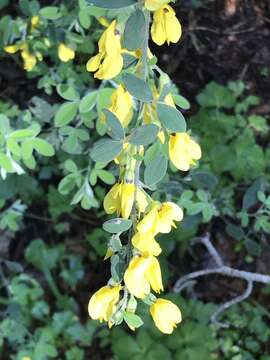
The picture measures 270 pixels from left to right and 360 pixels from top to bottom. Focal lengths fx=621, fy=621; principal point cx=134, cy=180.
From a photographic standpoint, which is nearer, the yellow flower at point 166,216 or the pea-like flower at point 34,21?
the yellow flower at point 166,216

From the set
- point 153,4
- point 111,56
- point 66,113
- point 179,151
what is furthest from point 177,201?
point 153,4

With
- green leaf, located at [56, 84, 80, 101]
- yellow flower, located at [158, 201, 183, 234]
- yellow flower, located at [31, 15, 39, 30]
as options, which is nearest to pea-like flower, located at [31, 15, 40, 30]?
yellow flower, located at [31, 15, 39, 30]

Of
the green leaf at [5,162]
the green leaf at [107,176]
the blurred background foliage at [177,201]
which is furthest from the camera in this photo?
the blurred background foliage at [177,201]

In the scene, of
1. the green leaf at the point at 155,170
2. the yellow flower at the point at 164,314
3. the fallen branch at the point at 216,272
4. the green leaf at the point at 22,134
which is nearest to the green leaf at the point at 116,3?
the green leaf at the point at 155,170

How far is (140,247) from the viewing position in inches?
42.4

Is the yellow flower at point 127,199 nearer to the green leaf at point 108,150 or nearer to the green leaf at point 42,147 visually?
the green leaf at point 108,150

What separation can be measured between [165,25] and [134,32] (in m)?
0.07

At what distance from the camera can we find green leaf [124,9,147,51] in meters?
1.06

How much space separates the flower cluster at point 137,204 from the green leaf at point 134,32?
26 mm

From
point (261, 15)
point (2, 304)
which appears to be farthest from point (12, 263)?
point (261, 15)

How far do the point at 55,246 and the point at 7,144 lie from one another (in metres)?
0.88

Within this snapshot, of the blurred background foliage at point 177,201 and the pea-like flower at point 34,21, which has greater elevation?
the pea-like flower at point 34,21

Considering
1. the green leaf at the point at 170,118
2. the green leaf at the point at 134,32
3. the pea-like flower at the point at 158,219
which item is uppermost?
the green leaf at the point at 134,32

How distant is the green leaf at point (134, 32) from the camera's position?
1063 millimetres
